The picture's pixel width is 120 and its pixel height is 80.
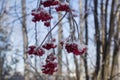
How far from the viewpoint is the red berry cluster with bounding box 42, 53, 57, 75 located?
3.50 m

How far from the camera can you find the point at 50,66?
3496 mm

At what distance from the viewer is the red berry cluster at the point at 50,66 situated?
11.5 ft

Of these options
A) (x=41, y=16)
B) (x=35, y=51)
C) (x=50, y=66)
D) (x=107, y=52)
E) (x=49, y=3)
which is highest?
(x=49, y=3)

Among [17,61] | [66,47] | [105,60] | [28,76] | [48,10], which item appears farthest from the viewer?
[17,61]

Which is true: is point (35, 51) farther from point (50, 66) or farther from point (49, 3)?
A: point (49, 3)

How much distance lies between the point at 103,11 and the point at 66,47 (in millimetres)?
4074

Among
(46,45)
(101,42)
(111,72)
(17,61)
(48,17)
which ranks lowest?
(17,61)

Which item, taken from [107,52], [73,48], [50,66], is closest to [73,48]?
[73,48]

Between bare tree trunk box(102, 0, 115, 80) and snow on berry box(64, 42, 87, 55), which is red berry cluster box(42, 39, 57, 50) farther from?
bare tree trunk box(102, 0, 115, 80)

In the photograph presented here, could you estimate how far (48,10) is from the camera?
3.50 metres

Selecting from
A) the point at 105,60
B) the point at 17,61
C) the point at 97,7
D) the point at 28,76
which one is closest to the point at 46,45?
the point at 105,60

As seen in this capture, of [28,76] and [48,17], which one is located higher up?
[48,17]

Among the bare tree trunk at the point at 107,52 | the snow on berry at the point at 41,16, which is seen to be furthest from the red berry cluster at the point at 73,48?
the bare tree trunk at the point at 107,52

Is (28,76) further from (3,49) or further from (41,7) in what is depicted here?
(41,7)
